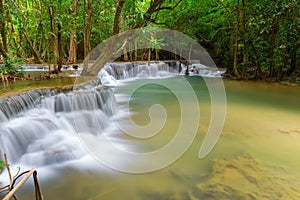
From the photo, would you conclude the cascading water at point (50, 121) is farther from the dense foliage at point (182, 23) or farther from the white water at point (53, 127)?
the dense foliage at point (182, 23)

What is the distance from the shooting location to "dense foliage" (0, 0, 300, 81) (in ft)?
21.2

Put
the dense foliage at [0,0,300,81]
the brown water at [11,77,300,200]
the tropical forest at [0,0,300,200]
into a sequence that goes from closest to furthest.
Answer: the brown water at [11,77,300,200] → the tropical forest at [0,0,300,200] → the dense foliage at [0,0,300,81]

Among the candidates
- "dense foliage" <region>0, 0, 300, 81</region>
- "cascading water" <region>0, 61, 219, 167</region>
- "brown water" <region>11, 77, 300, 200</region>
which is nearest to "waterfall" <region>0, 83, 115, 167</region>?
"cascading water" <region>0, 61, 219, 167</region>

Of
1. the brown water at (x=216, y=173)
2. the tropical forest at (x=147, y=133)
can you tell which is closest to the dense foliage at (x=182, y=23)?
the tropical forest at (x=147, y=133)

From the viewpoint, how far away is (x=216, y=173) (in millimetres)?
3133

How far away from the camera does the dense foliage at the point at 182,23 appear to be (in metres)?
6.46

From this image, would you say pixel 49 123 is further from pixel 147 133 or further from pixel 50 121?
pixel 147 133

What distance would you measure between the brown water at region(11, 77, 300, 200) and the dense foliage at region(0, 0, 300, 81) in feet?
11.4

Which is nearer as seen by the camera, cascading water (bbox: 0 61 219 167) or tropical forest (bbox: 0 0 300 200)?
tropical forest (bbox: 0 0 300 200)

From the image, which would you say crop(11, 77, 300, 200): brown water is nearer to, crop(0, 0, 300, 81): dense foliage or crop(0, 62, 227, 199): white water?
crop(0, 62, 227, 199): white water

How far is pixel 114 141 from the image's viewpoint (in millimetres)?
4477

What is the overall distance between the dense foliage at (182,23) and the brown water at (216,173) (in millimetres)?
3475

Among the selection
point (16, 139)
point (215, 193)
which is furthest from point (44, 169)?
point (215, 193)

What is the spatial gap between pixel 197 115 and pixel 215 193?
334cm
